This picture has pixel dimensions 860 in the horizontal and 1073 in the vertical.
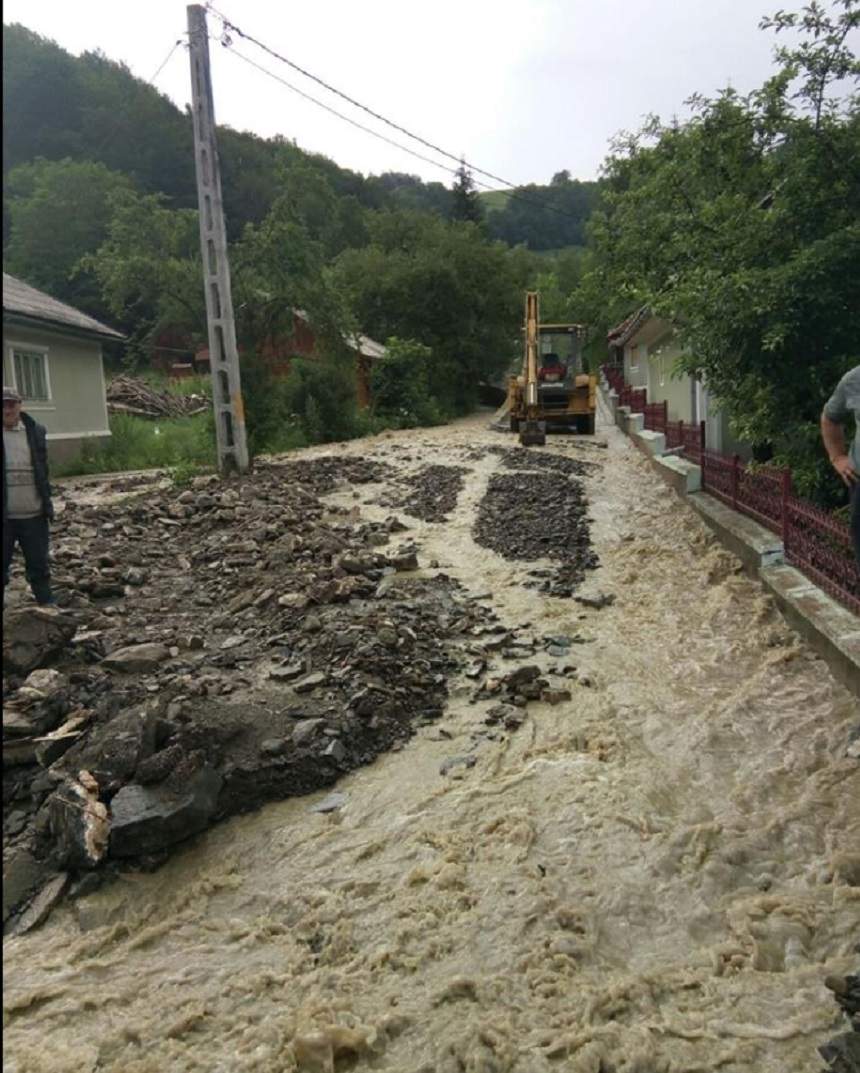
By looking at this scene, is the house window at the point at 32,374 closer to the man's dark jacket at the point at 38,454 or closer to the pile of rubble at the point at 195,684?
the pile of rubble at the point at 195,684

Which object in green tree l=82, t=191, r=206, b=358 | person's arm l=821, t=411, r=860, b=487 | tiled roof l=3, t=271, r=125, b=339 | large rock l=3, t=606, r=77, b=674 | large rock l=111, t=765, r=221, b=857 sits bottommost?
large rock l=111, t=765, r=221, b=857

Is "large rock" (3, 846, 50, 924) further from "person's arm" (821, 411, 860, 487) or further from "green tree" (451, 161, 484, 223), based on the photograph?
"green tree" (451, 161, 484, 223)

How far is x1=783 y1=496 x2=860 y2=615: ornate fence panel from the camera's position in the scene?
213 inches

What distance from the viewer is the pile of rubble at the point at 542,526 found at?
25.7 feet

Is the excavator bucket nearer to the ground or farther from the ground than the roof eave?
nearer to the ground

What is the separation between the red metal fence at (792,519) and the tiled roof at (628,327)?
22.4 ft

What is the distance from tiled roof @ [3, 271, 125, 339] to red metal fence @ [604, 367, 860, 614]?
472 inches

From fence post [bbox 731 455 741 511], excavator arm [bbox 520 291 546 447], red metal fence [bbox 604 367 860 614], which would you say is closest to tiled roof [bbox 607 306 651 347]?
excavator arm [bbox 520 291 546 447]

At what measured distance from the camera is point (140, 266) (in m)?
16.8

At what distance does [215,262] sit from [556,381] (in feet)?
32.9

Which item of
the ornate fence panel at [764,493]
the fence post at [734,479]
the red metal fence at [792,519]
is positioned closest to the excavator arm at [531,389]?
the red metal fence at [792,519]

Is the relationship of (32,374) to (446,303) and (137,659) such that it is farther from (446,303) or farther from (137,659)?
(446,303)

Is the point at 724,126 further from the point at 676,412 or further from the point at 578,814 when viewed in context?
the point at 676,412

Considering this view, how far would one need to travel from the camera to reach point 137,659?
197 inches
